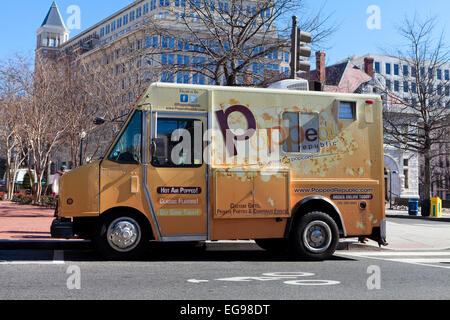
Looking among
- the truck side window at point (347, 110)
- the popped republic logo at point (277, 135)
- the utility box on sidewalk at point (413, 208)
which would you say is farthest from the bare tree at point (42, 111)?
the truck side window at point (347, 110)

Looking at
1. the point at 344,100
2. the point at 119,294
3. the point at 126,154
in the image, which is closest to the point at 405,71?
the point at 344,100

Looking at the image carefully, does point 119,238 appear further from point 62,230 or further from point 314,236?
point 314,236

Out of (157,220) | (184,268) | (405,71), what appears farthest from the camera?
(405,71)

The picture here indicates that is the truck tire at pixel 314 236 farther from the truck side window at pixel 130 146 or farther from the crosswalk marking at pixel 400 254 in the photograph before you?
the truck side window at pixel 130 146

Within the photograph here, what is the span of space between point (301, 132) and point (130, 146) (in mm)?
3123

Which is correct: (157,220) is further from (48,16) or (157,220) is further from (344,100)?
(48,16)

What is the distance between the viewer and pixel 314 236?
31.3 ft

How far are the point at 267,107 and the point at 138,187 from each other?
2733 mm

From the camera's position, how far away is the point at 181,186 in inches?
356

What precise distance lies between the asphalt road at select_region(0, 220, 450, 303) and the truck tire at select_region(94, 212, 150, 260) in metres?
0.24

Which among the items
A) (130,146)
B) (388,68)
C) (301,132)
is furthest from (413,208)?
(388,68)

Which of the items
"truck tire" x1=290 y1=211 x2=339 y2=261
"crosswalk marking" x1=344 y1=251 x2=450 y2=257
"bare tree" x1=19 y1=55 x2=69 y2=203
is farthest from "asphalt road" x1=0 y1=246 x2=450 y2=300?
"bare tree" x1=19 y1=55 x2=69 y2=203

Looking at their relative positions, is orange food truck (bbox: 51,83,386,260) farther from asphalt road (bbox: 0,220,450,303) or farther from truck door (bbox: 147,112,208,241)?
asphalt road (bbox: 0,220,450,303)

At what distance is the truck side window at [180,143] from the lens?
9.02 m
